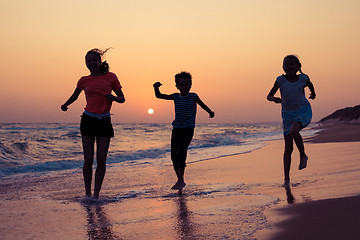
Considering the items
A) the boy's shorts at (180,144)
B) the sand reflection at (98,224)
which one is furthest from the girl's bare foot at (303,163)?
the sand reflection at (98,224)

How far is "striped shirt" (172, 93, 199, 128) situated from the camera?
5.54 metres

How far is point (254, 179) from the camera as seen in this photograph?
6035mm

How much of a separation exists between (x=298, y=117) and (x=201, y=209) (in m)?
2.07

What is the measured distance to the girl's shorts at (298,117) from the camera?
206 inches

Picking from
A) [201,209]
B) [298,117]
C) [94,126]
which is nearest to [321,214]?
[201,209]

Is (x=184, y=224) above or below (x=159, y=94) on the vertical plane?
below

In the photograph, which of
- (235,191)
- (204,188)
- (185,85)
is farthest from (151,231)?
(185,85)

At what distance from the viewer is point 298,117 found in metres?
5.24

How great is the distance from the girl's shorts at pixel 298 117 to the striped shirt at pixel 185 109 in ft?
4.10

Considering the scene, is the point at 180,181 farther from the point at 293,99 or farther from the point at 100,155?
the point at 293,99

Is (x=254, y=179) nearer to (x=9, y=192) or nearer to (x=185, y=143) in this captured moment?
(x=185, y=143)

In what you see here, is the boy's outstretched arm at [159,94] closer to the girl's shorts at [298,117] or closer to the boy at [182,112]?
the boy at [182,112]

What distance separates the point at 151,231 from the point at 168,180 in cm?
351

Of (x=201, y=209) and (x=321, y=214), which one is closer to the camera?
(x=321, y=214)
